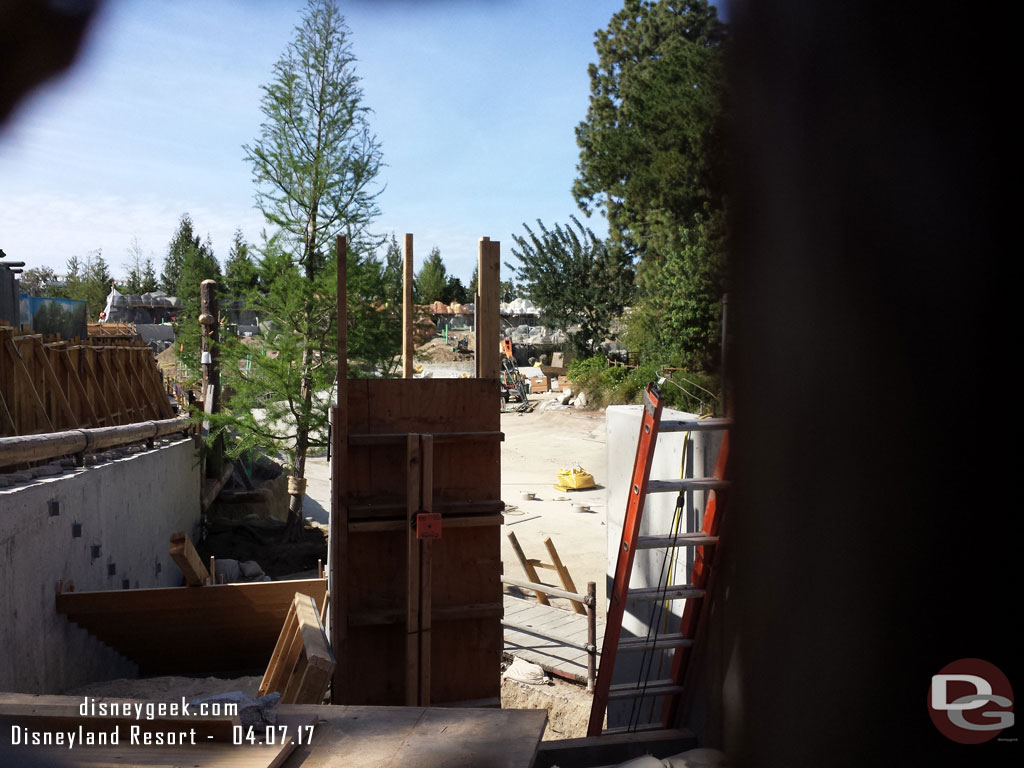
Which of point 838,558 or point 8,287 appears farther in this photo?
point 8,287

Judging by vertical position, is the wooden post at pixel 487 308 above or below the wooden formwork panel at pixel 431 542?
above

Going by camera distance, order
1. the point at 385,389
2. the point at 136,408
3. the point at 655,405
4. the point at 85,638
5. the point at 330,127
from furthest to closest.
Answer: the point at 330,127 → the point at 136,408 → the point at 85,638 → the point at 385,389 → the point at 655,405

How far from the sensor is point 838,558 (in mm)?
503

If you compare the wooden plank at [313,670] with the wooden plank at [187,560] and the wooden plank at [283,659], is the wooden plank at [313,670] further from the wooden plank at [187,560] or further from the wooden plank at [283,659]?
the wooden plank at [187,560]

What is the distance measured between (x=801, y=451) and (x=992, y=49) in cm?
26

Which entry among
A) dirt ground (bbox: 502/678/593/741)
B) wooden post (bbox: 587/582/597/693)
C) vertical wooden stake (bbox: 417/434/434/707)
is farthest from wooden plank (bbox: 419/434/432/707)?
wooden post (bbox: 587/582/597/693)

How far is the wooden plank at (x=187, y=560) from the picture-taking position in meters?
4.94

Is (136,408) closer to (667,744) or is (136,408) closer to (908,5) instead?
(667,744)

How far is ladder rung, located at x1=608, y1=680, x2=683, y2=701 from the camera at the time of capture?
217cm

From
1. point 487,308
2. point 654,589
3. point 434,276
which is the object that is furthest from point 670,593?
point 434,276

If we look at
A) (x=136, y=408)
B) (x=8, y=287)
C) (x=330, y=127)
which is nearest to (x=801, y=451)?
(x=136, y=408)

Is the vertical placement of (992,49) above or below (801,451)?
above

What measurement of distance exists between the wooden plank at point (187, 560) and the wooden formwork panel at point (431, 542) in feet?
5.73

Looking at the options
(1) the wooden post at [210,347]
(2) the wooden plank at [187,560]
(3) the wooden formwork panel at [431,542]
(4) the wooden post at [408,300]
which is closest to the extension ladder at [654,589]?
(3) the wooden formwork panel at [431,542]
